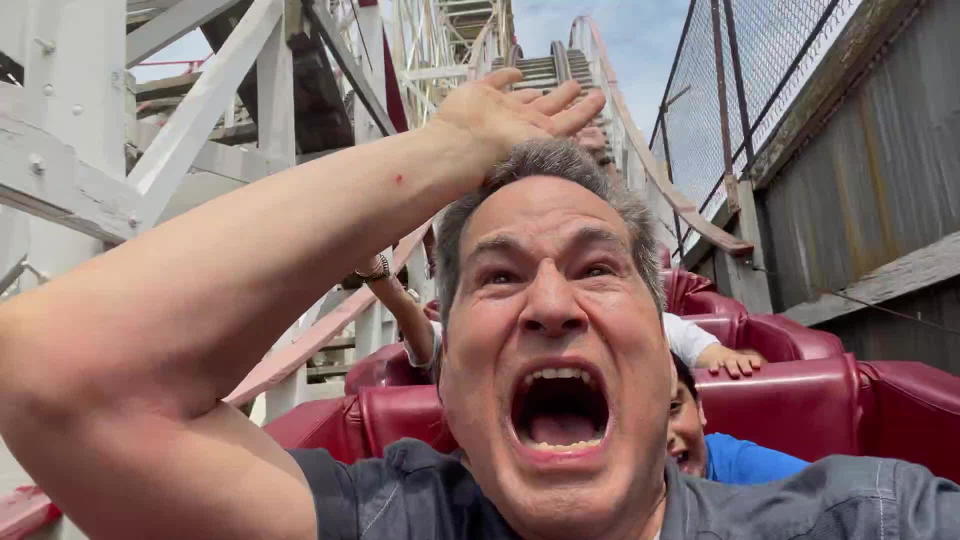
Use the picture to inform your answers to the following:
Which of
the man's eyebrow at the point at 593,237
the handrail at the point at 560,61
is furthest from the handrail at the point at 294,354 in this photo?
the handrail at the point at 560,61

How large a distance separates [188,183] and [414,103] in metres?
4.67

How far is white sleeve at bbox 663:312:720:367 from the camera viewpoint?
1.87 m

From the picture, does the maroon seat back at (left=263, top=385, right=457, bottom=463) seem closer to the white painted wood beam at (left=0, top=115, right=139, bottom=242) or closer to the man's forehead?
the white painted wood beam at (left=0, top=115, right=139, bottom=242)

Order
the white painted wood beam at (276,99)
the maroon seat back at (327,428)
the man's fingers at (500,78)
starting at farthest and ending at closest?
the white painted wood beam at (276,99) → the maroon seat back at (327,428) → the man's fingers at (500,78)

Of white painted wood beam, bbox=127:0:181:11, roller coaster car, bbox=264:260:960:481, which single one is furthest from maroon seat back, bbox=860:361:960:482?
white painted wood beam, bbox=127:0:181:11

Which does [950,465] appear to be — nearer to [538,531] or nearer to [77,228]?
[538,531]

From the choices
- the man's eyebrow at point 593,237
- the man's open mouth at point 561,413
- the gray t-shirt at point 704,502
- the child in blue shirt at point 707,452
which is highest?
the man's eyebrow at point 593,237

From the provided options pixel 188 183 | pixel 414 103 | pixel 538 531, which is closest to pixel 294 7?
pixel 188 183

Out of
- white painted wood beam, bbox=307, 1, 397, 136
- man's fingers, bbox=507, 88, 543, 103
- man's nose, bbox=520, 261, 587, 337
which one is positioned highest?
white painted wood beam, bbox=307, 1, 397, 136

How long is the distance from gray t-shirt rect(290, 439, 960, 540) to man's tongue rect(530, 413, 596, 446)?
0.44 feet

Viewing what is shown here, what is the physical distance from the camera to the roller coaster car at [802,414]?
4.29 feet

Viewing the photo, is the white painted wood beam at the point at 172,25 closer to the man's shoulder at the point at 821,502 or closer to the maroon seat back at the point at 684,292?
the man's shoulder at the point at 821,502

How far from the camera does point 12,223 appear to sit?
184 cm

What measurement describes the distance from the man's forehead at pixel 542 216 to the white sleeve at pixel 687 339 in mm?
1077
